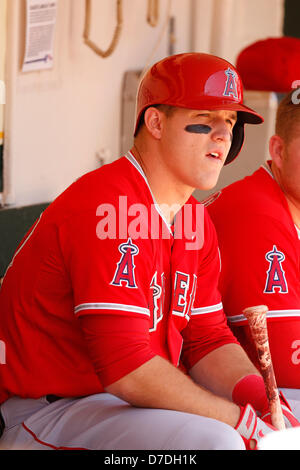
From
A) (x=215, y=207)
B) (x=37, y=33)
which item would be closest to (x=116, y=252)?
(x=215, y=207)

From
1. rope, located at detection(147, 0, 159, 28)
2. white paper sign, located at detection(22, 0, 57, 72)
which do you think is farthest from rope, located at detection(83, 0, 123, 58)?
rope, located at detection(147, 0, 159, 28)

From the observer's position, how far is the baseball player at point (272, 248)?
2.28 m

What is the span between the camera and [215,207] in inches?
96.0

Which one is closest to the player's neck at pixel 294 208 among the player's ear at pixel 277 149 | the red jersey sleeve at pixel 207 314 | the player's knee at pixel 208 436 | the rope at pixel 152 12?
the player's ear at pixel 277 149

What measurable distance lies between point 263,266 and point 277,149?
1.25 feet

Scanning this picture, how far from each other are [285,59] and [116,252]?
2.87 m

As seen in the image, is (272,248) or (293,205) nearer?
(272,248)

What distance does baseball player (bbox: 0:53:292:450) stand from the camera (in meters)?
1.77

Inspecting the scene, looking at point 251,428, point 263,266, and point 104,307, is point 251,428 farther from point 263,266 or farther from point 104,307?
point 263,266

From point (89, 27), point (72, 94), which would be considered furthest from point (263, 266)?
point (89, 27)

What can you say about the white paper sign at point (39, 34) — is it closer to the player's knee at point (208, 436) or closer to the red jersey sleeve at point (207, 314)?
the red jersey sleeve at point (207, 314)

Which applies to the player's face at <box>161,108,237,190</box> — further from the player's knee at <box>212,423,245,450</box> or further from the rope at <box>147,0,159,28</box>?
the rope at <box>147,0,159,28</box>

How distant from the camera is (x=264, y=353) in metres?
1.87

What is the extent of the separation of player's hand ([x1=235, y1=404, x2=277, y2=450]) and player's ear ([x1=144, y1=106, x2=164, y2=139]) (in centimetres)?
69
